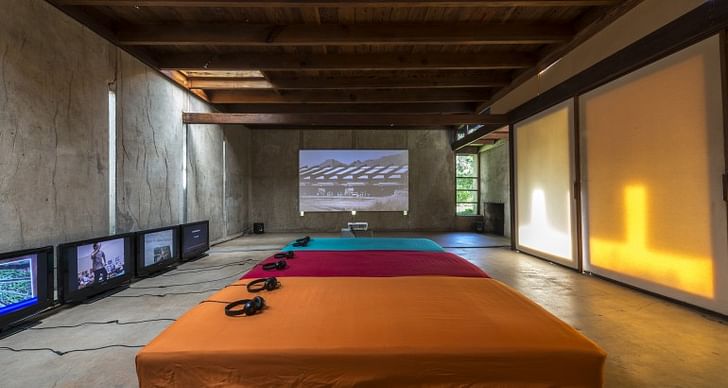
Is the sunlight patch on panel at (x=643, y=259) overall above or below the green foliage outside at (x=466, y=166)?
below

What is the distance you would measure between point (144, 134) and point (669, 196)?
6.91 m

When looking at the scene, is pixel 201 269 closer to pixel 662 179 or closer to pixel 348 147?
pixel 348 147

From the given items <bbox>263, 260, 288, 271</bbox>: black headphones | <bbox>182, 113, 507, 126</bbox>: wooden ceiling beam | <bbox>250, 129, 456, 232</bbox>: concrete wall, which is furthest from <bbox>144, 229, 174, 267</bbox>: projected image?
<bbox>250, 129, 456, 232</bbox>: concrete wall

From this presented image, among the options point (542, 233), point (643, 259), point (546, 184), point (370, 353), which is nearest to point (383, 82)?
point (546, 184)

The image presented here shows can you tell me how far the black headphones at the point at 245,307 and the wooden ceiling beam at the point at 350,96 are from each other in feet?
18.2

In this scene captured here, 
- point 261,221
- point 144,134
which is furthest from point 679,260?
point 261,221

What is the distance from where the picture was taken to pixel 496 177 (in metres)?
Answer: 9.03

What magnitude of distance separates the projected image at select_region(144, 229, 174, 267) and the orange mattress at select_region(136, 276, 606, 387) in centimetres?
332

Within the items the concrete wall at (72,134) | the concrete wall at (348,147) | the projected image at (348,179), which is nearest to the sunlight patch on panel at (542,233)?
the concrete wall at (348,147)

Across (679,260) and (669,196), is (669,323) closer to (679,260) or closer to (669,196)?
(679,260)

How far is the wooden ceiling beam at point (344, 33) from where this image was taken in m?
3.81

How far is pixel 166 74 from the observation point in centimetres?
501

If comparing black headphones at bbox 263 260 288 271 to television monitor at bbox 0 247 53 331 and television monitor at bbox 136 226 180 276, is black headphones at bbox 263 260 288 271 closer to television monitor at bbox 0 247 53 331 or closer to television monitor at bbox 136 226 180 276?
television monitor at bbox 0 247 53 331

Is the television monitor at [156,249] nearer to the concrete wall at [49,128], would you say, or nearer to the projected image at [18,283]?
the concrete wall at [49,128]
